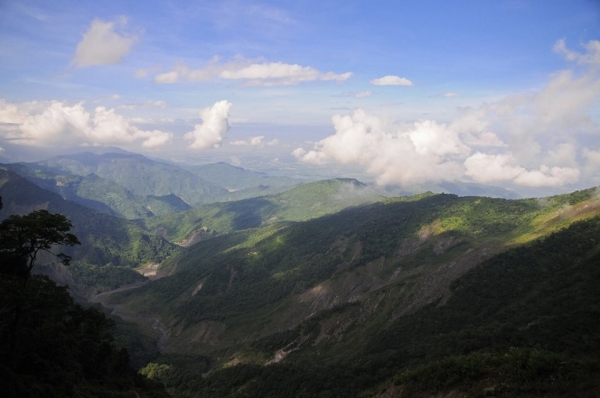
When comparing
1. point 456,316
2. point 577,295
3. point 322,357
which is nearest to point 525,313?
point 577,295

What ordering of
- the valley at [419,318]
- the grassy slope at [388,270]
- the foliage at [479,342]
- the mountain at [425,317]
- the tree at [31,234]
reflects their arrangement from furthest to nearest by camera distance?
the grassy slope at [388,270] < the valley at [419,318] < the mountain at [425,317] < the foliage at [479,342] < the tree at [31,234]

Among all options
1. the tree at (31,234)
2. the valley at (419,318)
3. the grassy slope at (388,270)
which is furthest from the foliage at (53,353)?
the grassy slope at (388,270)

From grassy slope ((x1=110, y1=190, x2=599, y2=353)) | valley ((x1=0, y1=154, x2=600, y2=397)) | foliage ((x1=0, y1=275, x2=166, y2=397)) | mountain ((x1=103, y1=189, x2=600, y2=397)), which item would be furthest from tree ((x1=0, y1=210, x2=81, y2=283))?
grassy slope ((x1=110, y1=190, x2=599, y2=353))

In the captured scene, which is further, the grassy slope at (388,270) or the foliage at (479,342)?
the grassy slope at (388,270)

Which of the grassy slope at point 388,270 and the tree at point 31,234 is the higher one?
the tree at point 31,234

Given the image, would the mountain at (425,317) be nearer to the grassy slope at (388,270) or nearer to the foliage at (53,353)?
the grassy slope at (388,270)

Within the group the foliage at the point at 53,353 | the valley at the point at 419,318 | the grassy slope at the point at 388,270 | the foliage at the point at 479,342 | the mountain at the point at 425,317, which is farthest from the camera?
the grassy slope at the point at 388,270

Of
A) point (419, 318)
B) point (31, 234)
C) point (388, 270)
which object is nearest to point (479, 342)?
point (419, 318)
